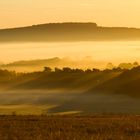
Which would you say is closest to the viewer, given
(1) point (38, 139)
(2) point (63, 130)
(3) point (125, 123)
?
(1) point (38, 139)

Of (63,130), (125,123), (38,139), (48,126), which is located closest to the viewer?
(38,139)

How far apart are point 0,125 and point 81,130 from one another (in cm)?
724

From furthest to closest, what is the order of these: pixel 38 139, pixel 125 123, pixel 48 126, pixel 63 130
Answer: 1. pixel 125 123
2. pixel 48 126
3. pixel 63 130
4. pixel 38 139

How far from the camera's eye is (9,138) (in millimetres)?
38625

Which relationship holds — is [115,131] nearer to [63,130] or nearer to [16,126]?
[63,130]

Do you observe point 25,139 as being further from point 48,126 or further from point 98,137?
point 48,126

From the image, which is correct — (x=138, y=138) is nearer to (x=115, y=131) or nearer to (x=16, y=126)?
(x=115, y=131)

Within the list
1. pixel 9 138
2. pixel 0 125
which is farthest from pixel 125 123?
pixel 9 138

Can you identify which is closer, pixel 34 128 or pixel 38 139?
pixel 38 139

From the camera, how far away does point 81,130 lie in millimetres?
44844

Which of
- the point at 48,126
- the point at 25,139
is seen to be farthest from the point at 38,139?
the point at 48,126

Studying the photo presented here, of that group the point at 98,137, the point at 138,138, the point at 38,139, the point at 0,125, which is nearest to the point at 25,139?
the point at 38,139

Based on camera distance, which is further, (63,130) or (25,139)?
(63,130)

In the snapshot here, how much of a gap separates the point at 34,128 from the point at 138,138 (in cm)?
924
